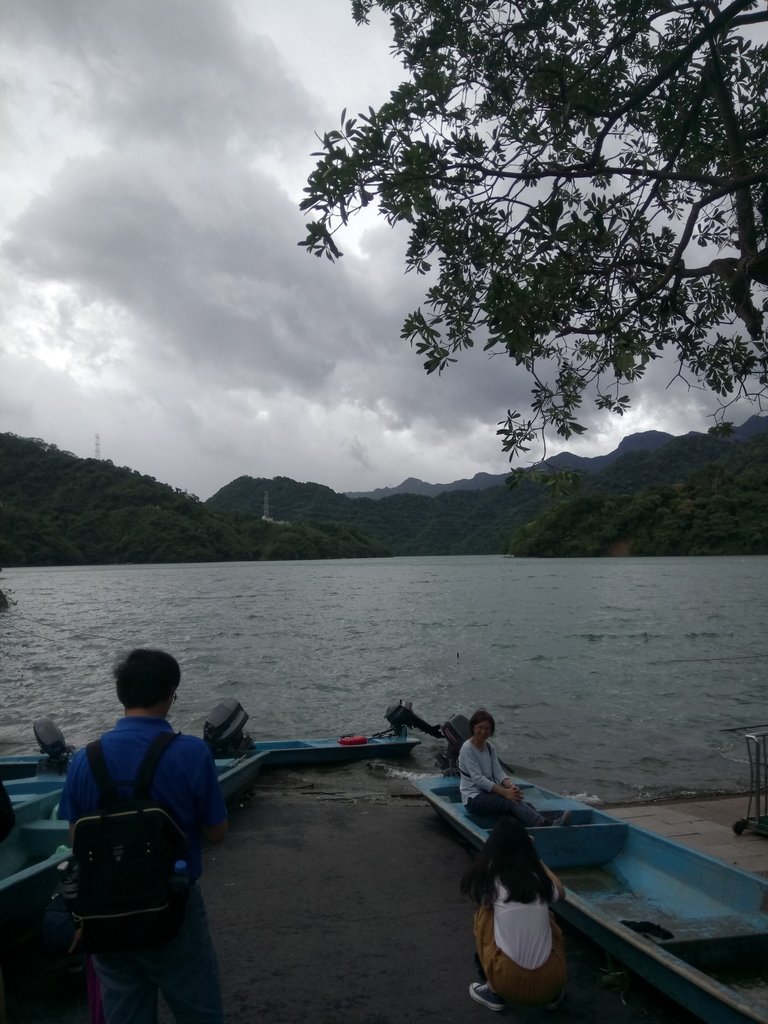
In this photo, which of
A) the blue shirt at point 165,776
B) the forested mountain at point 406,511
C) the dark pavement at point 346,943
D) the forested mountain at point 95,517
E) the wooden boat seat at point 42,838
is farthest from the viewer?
the forested mountain at point 406,511

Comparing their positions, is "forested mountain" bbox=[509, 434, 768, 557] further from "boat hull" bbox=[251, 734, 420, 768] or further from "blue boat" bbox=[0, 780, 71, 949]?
"blue boat" bbox=[0, 780, 71, 949]

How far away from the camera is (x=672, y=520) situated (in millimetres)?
85438

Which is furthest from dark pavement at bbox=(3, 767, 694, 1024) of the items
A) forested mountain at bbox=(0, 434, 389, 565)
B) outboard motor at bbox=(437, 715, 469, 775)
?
forested mountain at bbox=(0, 434, 389, 565)

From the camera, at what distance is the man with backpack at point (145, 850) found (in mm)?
2451

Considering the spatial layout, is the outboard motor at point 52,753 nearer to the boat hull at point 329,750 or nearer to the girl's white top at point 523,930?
the boat hull at point 329,750

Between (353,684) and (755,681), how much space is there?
10562mm

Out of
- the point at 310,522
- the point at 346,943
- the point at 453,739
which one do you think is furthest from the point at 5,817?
the point at 310,522

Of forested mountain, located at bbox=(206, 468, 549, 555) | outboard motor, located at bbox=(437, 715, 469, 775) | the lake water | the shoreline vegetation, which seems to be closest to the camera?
outboard motor, located at bbox=(437, 715, 469, 775)

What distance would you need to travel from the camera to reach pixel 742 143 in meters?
5.61

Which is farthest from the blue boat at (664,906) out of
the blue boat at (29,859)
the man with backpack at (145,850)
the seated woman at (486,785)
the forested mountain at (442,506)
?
the forested mountain at (442,506)

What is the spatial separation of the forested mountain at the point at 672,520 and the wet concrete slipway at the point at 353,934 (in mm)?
69660

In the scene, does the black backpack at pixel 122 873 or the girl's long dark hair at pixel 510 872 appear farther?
the girl's long dark hair at pixel 510 872

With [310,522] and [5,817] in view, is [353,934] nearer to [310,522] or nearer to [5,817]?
[5,817]

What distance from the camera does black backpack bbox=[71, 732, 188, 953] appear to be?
2.45m
